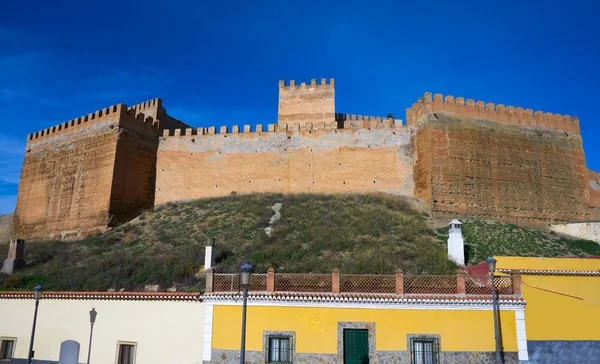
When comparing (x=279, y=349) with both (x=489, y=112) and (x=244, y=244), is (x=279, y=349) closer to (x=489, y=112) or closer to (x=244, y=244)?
(x=244, y=244)

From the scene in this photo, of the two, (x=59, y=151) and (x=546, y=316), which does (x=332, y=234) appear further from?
(x=59, y=151)

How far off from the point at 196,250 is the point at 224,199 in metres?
6.69

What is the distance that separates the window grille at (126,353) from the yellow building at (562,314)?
8.65 m

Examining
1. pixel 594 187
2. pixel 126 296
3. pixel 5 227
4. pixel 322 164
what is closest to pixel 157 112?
→ pixel 322 164

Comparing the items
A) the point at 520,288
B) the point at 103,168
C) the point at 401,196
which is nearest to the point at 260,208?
the point at 401,196

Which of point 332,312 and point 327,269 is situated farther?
point 327,269

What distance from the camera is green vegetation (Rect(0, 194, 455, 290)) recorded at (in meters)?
16.0

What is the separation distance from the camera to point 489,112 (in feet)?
77.0

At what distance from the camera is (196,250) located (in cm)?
1864

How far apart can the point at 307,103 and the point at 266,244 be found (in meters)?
12.8

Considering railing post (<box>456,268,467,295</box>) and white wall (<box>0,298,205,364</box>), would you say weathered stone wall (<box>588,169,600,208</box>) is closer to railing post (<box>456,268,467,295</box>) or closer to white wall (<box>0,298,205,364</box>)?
railing post (<box>456,268,467,295</box>)

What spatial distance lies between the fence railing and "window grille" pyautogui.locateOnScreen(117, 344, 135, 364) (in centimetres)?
228

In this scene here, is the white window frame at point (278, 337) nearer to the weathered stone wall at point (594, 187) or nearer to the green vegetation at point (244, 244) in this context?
the green vegetation at point (244, 244)

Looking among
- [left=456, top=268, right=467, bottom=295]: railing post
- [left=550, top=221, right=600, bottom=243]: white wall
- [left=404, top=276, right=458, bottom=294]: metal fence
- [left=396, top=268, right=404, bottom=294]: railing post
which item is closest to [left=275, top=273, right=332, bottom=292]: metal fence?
[left=396, top=268, right=404, bottom=294]: railing post
